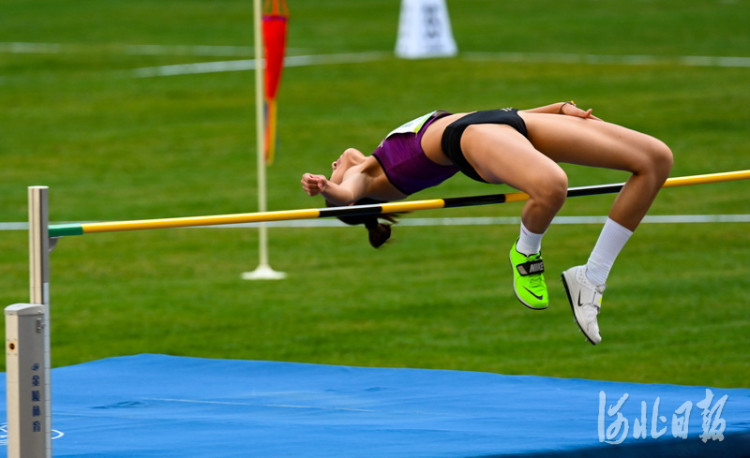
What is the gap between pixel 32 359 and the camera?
4.10m

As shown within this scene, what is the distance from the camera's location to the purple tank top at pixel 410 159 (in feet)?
16.8

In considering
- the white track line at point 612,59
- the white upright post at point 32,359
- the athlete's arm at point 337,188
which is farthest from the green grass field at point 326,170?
the white upright post at point 32,359

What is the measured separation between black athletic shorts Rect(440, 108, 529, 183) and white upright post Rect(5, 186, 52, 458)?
58.0 inches

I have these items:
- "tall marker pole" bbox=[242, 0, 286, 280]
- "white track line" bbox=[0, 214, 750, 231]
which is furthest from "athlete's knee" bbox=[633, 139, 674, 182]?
"white track line" bbox=[0, 214, 750, 231]

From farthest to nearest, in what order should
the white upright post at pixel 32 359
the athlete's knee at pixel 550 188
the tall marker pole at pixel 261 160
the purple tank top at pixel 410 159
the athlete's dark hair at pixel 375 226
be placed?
the tall marker pole at pixel 261 160 → the athlete's dark hair at pixel 375 226 → the purple tank top at pixel 410 159 → the athlete's knee at pixel 550 188 → the white upright post at pixel 32 359

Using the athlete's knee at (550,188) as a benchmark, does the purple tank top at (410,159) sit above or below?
above

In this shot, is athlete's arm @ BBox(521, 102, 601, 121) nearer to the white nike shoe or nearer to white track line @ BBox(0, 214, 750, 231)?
the white nike shoe

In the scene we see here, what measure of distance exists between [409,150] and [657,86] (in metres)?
10.9

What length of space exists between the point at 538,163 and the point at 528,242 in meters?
0.35

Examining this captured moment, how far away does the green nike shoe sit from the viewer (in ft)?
16.2

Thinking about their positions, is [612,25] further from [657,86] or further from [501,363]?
[501,363]

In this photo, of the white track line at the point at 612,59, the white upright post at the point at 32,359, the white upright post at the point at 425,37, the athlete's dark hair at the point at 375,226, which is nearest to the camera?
the white upright post at the point at 32,359

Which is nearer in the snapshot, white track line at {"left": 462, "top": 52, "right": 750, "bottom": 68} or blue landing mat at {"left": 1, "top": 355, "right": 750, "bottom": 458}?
blue landing mat at {"left": 1, "top": 355, "right": 750, "bottom": 458}

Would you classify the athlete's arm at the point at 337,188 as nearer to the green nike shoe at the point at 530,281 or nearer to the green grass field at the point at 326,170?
the green nike shoe at the point at 530,281
